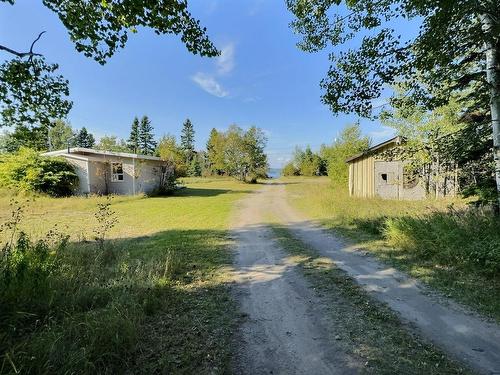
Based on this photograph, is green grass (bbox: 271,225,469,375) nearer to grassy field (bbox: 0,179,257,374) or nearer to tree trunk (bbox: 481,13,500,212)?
grassy field (bbox: 0,179,257,374)

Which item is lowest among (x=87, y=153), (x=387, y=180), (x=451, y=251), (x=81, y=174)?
(x=451, y=251)

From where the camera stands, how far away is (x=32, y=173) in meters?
19.4

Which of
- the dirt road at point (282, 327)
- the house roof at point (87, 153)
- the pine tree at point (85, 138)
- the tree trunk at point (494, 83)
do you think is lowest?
the dirt road at point (282, 327)

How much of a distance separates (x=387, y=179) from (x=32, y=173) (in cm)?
2343

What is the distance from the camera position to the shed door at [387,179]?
18656 mm

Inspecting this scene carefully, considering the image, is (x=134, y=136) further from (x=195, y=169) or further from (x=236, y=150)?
(x=236, y=150)

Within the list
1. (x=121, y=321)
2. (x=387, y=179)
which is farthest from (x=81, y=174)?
(x=121, y=321)

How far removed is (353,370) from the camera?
2691 mm

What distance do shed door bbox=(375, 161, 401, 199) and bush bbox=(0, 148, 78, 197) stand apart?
21.4 meters

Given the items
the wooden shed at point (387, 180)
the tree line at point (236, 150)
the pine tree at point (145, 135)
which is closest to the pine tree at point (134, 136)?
the pine tree at point (145, 135)

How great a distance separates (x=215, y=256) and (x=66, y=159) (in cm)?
2000

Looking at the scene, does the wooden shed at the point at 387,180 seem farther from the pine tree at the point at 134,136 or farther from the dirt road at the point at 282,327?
the pine tree at the point at 134,136

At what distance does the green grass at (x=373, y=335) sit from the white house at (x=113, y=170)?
68.5 ft

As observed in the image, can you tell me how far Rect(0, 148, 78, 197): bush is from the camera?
19516 millimetres
